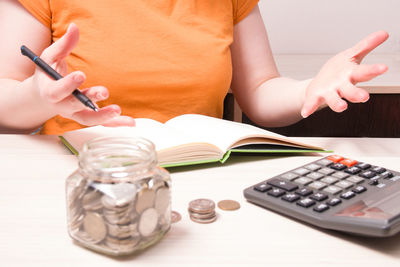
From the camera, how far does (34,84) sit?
0.69 m

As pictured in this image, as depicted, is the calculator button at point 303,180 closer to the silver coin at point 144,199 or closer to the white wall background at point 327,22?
the silver coin at point 144,199

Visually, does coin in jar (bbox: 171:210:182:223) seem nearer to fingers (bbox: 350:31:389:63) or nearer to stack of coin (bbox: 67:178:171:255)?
stack of coin (bbox: 67:178:171:255)

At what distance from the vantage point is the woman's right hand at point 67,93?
0.60 metres

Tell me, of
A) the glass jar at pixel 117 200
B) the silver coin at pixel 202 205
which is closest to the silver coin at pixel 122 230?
the glass jar at pixel 117 200

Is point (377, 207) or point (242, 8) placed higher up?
point (242, 8)

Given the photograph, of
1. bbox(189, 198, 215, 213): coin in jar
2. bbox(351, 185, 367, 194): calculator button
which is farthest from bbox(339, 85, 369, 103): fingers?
bbox(189, 198, 215, 213): coin in jar

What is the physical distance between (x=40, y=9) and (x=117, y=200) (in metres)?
0.67

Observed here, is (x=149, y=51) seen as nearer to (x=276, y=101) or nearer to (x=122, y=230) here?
(x=276, y=101)

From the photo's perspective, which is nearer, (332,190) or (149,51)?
(332,190)

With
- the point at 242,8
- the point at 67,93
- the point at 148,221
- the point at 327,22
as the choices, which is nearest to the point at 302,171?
the point at 148,221

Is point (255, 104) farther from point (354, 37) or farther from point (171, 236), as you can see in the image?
point (354, 37)

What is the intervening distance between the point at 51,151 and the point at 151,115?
31 centimetres

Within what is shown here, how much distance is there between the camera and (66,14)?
92 centimetres

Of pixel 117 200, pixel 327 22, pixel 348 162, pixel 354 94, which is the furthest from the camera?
pixel 327 22
